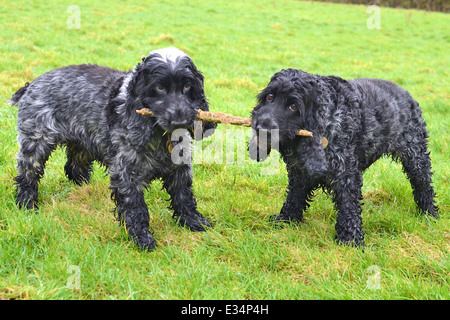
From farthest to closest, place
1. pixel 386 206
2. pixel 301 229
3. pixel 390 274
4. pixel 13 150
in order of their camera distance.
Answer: pixel 13 150 < pixel 386 206 < pixel 301 229 < pixel 390 274

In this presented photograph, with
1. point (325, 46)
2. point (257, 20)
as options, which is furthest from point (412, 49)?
point (257, 20)

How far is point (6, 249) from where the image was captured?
385cm

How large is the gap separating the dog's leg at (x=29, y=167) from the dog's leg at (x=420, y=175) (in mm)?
4131

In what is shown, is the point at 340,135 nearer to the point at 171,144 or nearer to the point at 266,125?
the point at 266,125

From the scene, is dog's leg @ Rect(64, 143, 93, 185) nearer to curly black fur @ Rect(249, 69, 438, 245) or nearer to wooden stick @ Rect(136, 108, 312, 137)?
wooden stick @ Rect(136, 108, 312, 137)

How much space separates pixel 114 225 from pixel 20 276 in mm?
1088

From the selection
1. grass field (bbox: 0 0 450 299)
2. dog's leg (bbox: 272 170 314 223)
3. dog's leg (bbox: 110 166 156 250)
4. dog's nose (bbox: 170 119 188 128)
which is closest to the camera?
grass field (bbox: 0 0 450 299)

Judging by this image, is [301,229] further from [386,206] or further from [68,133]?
[68,133]

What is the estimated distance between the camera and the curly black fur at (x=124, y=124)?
3787 millimetres

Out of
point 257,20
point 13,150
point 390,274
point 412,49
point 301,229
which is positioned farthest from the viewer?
point 257,20

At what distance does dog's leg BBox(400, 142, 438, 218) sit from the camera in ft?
16.6

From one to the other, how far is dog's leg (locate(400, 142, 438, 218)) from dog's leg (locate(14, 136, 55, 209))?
4.13 meters

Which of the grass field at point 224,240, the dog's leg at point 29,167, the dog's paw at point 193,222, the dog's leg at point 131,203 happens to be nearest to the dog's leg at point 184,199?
the dog's paw at point 193,222

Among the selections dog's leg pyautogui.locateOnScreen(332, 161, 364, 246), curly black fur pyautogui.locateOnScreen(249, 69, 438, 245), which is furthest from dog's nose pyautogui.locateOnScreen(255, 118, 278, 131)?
dog's leg pyautogui.locateOnScreen(332, 161, 364, 246)
